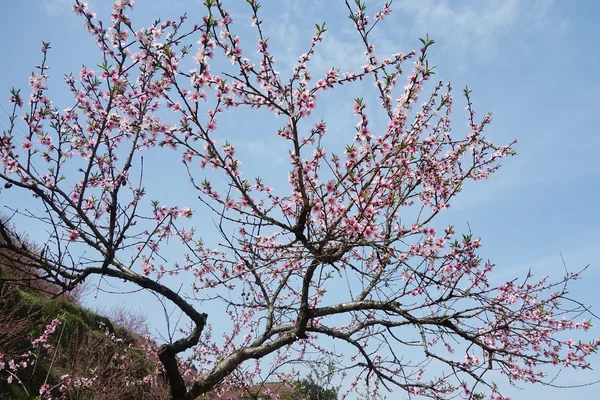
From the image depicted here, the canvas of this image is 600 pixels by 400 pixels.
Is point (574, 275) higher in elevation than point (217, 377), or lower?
higher

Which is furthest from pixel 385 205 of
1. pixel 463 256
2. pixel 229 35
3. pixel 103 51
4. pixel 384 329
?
pixel 103 51

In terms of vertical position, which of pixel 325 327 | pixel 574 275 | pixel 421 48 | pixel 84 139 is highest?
pixel 421 48

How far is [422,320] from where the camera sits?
5883mm

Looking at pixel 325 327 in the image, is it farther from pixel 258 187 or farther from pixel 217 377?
pixel 258 187

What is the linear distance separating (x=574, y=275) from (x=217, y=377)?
477 centimetres

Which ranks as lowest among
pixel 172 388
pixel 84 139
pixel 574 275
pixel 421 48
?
pixel 172 388

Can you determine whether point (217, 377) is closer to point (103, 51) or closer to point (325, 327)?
point (325, 327)

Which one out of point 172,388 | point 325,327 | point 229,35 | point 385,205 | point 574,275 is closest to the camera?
point 229,35

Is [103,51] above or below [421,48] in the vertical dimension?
below

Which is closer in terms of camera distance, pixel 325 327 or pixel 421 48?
pixel 421 48

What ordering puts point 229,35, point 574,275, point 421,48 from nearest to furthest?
1. point 229,35
2. point 421,48
3. point 574,275

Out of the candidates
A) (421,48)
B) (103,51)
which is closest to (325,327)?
(421,48)

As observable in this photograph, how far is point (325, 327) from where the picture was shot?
6.64m

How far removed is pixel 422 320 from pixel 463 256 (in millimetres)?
1067
